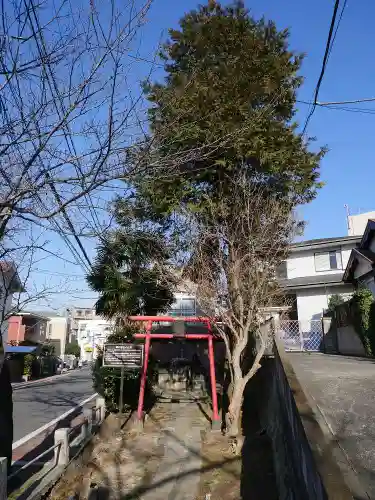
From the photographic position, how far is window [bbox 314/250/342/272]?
28406 mm

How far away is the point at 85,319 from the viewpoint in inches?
3066

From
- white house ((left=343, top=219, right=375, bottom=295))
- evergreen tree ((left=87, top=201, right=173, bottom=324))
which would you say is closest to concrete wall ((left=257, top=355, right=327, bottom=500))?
evergreen tree ((left=87, top=201, right=173, bottom=324))

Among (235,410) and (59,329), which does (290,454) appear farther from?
(59,329)

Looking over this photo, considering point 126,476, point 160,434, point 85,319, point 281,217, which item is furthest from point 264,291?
point 85,319

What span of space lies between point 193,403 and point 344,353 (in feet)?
25.9

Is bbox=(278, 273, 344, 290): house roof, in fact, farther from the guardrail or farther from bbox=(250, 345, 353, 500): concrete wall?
the guardrail

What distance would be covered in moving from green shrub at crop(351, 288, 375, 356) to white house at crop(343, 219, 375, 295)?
297 centimetres

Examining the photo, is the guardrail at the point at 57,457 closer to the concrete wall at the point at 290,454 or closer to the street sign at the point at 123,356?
the street sign at the point at 123,356

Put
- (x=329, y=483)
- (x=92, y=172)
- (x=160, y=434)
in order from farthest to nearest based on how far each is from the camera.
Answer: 1. (x=160, y=434)
2. (x=92, y=172)
3. (x=329, y=483)

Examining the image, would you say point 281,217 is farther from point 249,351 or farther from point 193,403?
point 193,403

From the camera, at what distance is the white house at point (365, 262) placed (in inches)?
771

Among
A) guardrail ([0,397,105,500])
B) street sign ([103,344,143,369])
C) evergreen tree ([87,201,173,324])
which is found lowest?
guardrail ([0,397,105,500])

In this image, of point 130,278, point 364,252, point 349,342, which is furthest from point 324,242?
point 130,278

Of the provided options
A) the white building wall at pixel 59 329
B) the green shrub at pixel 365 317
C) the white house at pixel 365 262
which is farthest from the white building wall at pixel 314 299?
the white building wall at pixel 59 329
